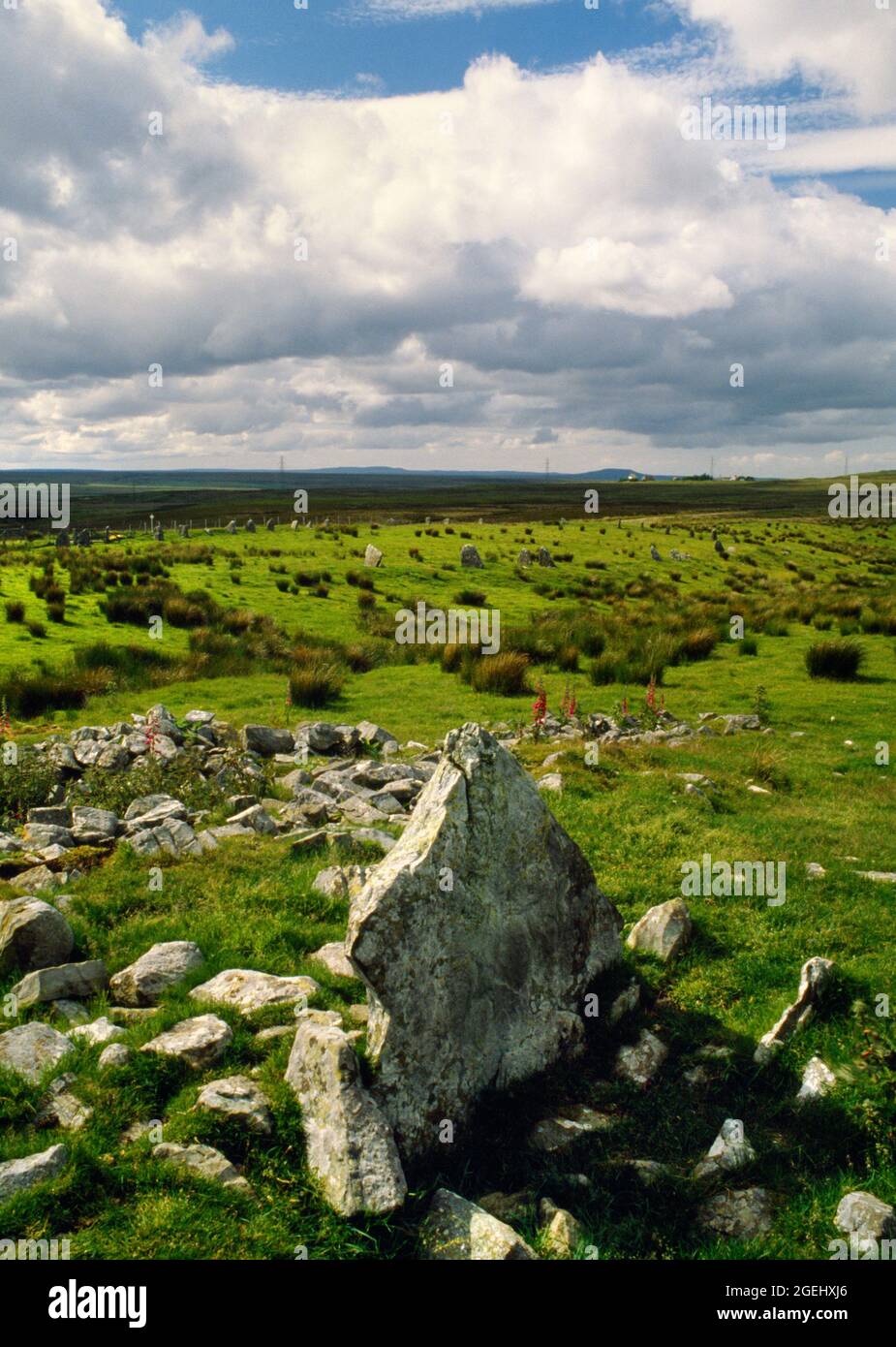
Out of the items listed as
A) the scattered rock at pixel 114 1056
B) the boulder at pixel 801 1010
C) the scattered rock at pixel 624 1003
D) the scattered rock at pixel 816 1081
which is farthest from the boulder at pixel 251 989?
the scattered rock at pixel 816 1081

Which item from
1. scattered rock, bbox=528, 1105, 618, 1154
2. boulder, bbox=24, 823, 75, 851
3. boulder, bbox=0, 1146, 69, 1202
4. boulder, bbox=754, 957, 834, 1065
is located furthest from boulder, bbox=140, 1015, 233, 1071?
boulder, bbox=24, 823, 75, 851

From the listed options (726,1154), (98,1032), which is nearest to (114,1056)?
(98,1032)

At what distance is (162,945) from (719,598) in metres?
43.5

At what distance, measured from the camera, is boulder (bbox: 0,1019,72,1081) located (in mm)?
6422

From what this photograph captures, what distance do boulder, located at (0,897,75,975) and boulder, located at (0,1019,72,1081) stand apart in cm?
118

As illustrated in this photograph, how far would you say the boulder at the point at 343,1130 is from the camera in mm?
5504

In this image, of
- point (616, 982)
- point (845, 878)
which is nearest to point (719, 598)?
point (845, 878)

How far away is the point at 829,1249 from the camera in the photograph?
5.40 m

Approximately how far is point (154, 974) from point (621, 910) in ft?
16.0

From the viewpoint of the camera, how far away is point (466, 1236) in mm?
5344

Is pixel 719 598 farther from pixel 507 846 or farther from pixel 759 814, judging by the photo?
pixel 507 846

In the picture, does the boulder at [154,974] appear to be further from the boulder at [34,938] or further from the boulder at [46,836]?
the boulder at [46,836]

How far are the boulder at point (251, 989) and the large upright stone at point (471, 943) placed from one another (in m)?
1.25
